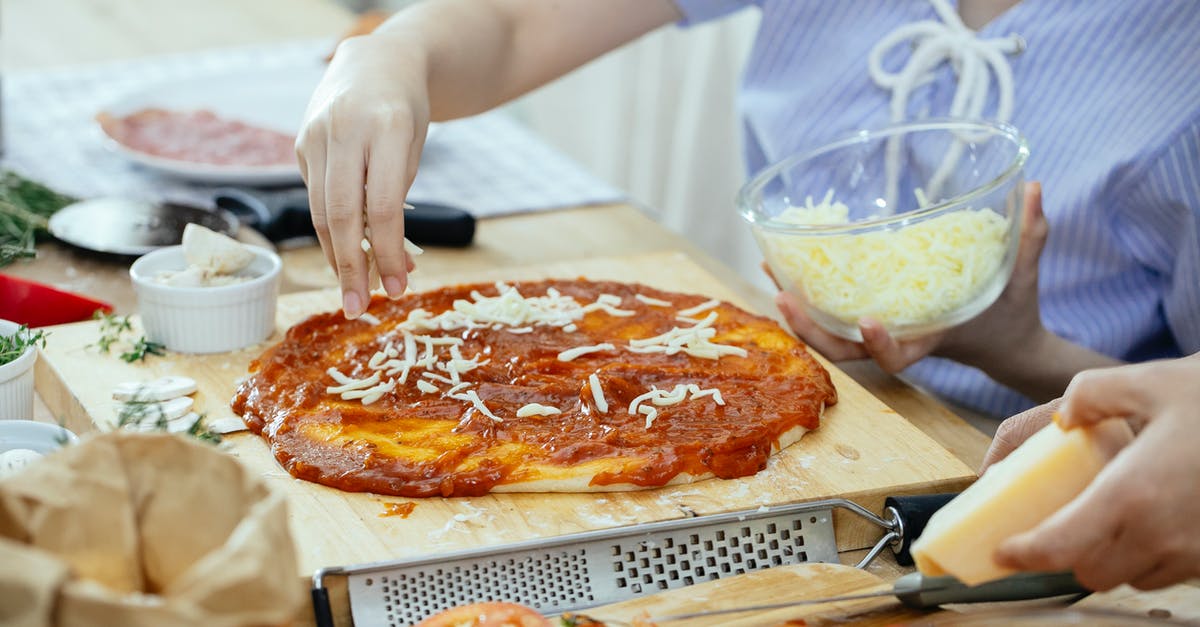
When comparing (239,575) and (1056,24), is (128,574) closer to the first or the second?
(239,575)

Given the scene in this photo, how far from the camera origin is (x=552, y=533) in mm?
1211

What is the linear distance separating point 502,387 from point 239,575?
2.60 ft

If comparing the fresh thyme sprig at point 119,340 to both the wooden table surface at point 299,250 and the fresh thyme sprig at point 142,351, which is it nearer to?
the fresh thyme sprig at point 142,351

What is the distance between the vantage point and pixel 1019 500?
3.06 ft

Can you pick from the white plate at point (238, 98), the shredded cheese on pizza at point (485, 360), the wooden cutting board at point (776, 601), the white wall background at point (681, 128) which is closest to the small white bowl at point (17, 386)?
the shredded cheese on pizza at point (485, 360)

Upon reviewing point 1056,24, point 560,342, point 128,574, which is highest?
point 1056,24

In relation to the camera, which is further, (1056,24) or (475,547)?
(1056,24)

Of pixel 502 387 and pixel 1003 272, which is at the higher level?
pixel 1003 272

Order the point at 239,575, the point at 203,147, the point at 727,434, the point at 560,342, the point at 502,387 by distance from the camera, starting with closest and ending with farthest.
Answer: the point at 239,575 → the point at 727,434 → the point at 502,387 → the point at 560,342 → the point at 203,147

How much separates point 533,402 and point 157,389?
1.51 ft

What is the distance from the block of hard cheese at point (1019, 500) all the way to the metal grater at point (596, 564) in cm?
27

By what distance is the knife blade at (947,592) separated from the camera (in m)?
1.03

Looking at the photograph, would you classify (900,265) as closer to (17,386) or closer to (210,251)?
(210,251)

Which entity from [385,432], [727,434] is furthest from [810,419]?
[385,432]
